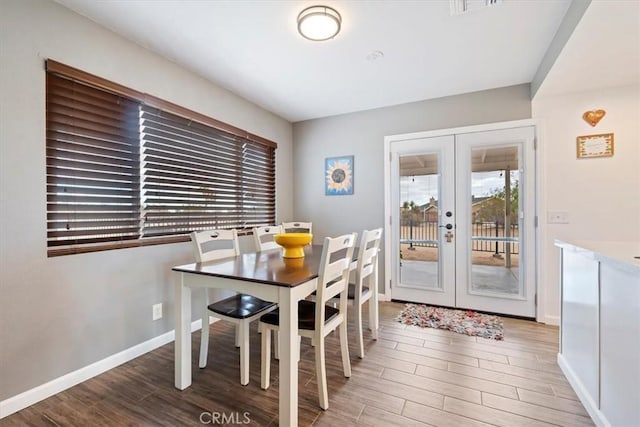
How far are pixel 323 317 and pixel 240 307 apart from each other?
0.64 m

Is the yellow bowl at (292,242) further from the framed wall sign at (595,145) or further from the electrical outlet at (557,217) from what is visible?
the framed wall sign at (595,145)

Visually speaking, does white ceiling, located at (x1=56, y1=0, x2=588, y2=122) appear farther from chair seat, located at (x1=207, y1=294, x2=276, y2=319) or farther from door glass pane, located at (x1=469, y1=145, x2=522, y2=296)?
chair seat, located at (x1=207, y1=294, x2=276, y2=319)

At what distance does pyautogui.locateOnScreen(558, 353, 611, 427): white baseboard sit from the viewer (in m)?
1.41

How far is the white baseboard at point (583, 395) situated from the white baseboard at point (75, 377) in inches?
110

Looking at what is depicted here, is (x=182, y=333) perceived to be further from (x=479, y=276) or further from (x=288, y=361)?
(x=479, y=276)

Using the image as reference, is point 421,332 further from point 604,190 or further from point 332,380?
point 604,190

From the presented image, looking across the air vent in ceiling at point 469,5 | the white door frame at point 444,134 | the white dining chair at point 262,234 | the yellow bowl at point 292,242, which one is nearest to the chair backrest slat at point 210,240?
the white dining chair at point 262,234

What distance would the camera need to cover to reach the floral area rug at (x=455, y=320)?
8.63 ft

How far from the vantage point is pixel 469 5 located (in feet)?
5.89

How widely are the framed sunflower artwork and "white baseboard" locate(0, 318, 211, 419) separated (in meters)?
2.44

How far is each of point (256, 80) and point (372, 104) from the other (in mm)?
1402

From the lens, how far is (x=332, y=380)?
1.88m

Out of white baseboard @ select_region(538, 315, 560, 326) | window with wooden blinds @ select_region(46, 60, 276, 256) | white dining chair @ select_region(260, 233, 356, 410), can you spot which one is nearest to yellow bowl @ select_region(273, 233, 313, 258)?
white dining chair @ select_region(260, 233, 356, 410)

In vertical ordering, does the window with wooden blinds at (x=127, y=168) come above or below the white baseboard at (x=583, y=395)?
above
